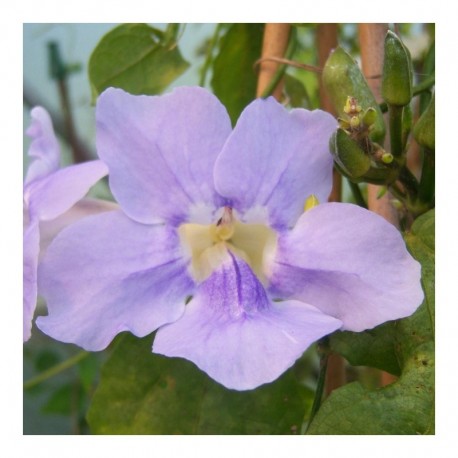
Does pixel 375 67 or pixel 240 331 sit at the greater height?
pixel 375 67

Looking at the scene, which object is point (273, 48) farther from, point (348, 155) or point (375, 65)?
point (348, 155)

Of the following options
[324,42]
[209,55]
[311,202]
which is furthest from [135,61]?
[311,202]

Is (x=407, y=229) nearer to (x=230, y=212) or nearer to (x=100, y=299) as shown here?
(x=230, y=212)

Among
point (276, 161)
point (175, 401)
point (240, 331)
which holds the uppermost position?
point (276, 161)

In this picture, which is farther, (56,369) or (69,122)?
(56,369)

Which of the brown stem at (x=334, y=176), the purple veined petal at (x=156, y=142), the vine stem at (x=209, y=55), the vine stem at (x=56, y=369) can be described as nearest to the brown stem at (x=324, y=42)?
the brown stem at (x=334, y=176)

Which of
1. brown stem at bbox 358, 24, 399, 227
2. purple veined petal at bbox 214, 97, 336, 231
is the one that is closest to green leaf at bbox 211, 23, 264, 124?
brown stem at bbox 358, 24, 399, 227
